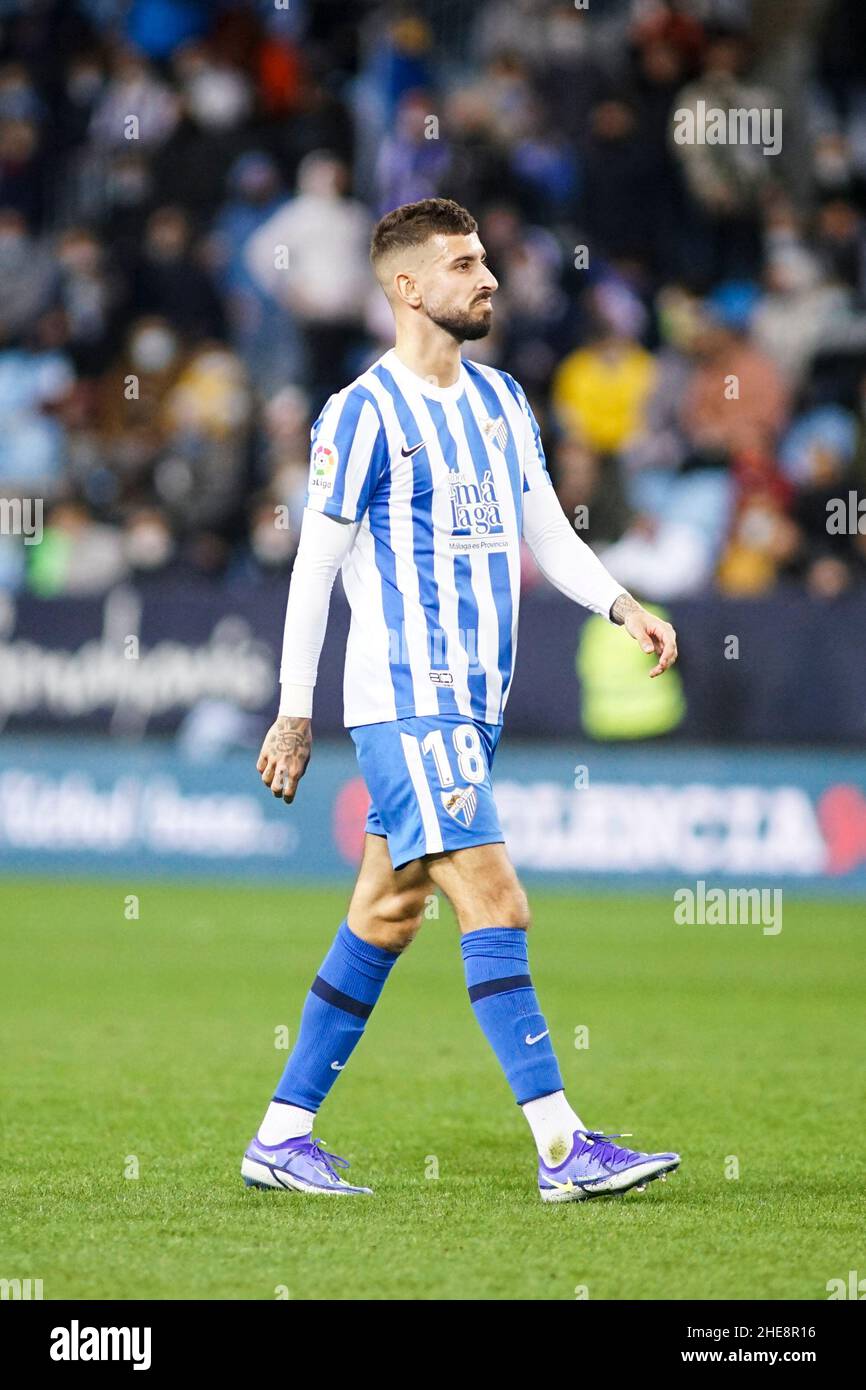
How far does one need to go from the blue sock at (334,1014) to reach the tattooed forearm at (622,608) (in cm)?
107

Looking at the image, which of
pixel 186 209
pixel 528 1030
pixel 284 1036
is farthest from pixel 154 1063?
pixel 186 209

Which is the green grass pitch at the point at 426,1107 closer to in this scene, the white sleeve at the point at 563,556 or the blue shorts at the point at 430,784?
the blue shorts at the point at 430,784

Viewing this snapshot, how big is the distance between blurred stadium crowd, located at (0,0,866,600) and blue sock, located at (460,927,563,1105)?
8324 mm

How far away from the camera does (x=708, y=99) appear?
16578mm

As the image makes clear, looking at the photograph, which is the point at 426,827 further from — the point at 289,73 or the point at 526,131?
the point at 289,73

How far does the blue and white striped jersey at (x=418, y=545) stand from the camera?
5531 millimetres

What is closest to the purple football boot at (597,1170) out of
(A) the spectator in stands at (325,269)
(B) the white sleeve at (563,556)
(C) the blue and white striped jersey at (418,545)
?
(C) the blue and white striped jersey at (418,545)

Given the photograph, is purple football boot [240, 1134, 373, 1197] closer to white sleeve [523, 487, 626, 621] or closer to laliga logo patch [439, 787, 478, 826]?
laliga logo patch [439, 787, 478, 826]

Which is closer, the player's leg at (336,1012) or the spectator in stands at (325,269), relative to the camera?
the player's leg at (336,1012)

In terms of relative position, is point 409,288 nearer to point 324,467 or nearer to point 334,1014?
point 324,467

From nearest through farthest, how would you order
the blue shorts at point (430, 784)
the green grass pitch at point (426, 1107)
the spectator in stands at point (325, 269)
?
the green grass pitch at point (426, 1107) → the blue shorts at point (430, 784) → the spectator in stands at point (325, 269)

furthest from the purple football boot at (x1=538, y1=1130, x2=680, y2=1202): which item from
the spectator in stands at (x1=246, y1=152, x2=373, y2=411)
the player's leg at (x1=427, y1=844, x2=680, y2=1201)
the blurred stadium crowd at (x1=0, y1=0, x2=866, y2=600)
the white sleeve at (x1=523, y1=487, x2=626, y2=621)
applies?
the spectator in stands at (x1=246, y1=152, x2=373, y2=411)

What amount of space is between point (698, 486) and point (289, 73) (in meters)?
5.90

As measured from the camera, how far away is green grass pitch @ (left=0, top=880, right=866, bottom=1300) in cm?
465
